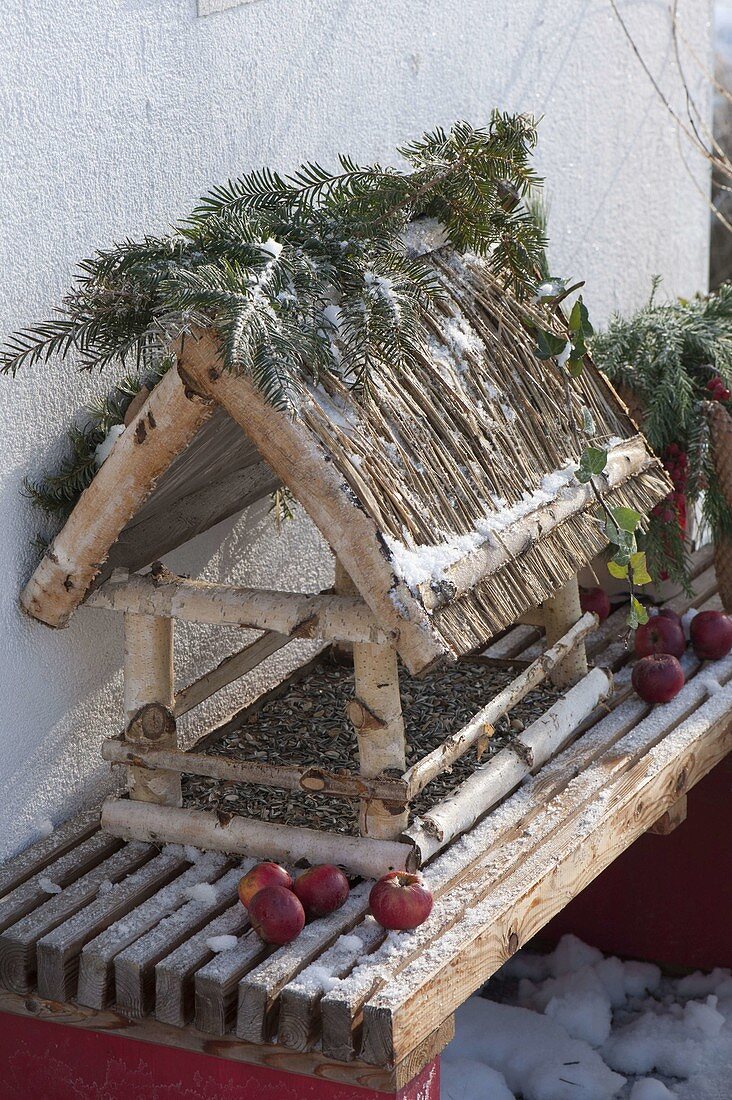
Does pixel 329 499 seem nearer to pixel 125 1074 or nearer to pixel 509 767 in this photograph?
pixel 509 767

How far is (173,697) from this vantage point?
2.33 metres

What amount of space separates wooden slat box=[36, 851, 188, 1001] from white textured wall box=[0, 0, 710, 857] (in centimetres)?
25

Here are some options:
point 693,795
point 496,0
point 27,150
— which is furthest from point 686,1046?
point 496,0

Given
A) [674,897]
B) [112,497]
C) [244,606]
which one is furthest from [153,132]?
[674,897]

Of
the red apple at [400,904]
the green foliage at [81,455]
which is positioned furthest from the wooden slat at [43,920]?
the green foliage at [81,455]

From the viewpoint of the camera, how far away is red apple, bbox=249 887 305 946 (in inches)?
77.4

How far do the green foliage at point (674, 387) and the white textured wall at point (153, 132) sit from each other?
625mm

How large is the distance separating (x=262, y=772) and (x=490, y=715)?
41 cm

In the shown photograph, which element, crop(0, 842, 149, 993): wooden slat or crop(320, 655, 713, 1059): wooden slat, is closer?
crop(320, 655, 713, 1059): wooden slat

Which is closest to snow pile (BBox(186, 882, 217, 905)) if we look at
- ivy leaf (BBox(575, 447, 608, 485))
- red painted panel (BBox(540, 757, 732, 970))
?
ivy leaf (BBox(575, 447, 608, 485))

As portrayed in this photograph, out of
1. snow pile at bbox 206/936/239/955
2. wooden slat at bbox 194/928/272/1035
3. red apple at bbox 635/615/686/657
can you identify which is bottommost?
red apple at bbox 635/615/686/657

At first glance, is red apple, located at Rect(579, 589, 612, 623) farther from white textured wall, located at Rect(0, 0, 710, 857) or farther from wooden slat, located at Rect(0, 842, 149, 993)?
wooden slat, located at Rect(0, 842, 149, 993)

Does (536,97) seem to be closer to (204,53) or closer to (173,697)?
(204,53)

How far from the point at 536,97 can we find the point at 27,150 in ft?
5.95
